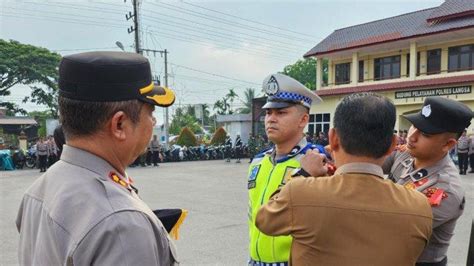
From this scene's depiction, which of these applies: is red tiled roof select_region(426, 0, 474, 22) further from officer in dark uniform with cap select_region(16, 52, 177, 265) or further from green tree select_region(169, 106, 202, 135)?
green tree select_region(169, 106, 202, 135)

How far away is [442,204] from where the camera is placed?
172 cm

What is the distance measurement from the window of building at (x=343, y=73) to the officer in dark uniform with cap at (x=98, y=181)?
2588cm

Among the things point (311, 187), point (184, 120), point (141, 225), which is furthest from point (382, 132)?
point (184, 120)

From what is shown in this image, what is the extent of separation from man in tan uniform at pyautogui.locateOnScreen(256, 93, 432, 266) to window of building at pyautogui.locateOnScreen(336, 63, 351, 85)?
25.4 meters

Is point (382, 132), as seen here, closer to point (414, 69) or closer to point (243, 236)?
point (243, 236)

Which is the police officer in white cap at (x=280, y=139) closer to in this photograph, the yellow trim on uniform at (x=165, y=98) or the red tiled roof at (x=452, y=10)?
the yellow trim on uniform at (x=165, y=98)

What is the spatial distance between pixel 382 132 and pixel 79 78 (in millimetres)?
1016

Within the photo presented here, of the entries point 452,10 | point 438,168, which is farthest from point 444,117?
point 452,10

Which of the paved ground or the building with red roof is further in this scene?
the building with red roof

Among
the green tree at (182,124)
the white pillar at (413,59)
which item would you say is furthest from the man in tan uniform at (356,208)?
the green tree at (182,124)

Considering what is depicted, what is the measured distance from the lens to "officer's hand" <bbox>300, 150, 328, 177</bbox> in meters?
1.61

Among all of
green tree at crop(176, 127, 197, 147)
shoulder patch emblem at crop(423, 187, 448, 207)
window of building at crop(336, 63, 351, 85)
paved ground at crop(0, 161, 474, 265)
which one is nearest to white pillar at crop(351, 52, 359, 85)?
window of building at crop(336, 63, 351, 85)

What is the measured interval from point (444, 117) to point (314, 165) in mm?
740

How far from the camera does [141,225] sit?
3.24ft
